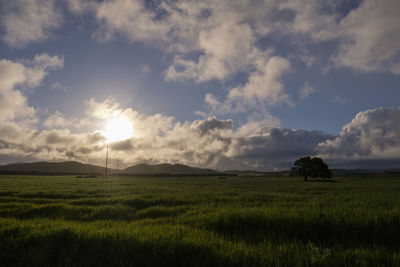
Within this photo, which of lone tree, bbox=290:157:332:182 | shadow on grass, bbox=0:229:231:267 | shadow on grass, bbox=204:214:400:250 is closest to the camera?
shadow on grass, bbox=0:229:231:267

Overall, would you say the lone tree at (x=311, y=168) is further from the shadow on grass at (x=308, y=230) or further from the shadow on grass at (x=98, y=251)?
the shadow on grass at (x=98, y=251)

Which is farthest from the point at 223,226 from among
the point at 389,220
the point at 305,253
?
the point at 389,220

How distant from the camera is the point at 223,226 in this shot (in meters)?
7.33

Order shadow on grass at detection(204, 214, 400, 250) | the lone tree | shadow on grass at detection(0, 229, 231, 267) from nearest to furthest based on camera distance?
shadow on grass at detection(0, 229, 231, 267)
shadow on grass at detection(204, 214, 400, 250)
the lone tree

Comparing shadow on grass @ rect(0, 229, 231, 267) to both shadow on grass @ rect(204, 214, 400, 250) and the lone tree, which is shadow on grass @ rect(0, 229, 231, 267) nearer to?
shadow on grass @ rect(204, 214, 400, 250)

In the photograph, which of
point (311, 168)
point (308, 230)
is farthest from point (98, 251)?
point (311, 168)

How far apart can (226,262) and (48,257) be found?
3868 mm

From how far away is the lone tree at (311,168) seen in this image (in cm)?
7756

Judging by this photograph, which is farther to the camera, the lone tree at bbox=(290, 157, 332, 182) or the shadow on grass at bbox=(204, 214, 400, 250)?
the lone tree at bbox=(290, 157, 332, 182)

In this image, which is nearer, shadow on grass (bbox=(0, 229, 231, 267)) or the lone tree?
shadow on grass (bbox=(0, 229, 231, 267))

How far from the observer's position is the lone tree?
77562 mm

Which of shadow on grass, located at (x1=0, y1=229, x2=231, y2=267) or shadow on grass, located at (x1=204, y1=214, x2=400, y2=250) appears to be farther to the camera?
shadow on grass, located at (x1=204, y1=214, x2=400, y2=250)

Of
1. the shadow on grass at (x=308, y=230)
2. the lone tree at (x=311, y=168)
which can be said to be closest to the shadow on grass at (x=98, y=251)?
the shadow on grass at (x=308, y=230)

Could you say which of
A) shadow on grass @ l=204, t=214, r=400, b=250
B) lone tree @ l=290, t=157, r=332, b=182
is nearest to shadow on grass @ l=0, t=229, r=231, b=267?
shadow on grass @ l=204, t=214, r=400, b=250
